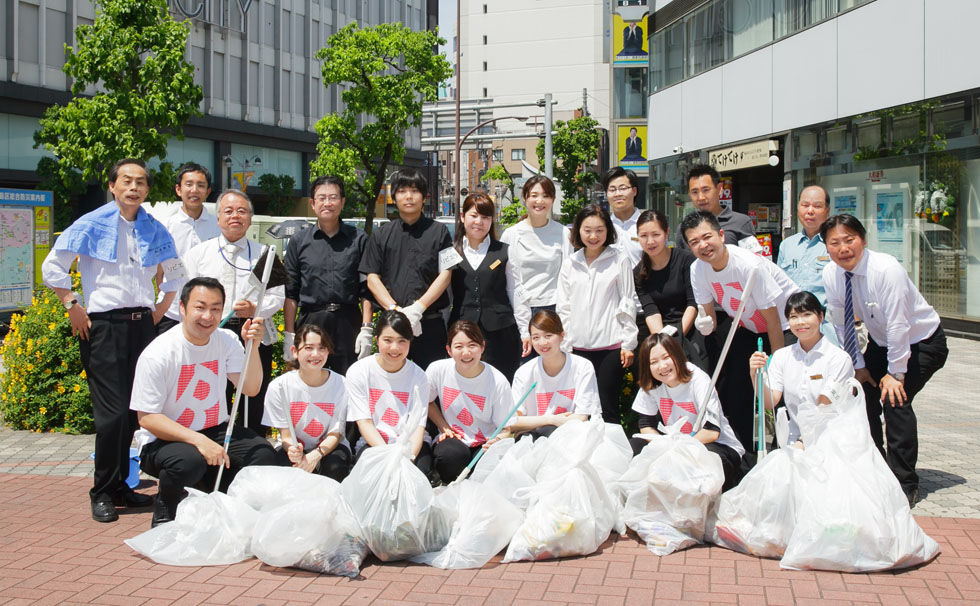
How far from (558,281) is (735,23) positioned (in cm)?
1510

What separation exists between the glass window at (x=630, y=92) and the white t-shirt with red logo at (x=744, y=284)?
29114mm

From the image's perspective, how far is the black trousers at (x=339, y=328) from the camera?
579 cm

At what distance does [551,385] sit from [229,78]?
34.1 metres

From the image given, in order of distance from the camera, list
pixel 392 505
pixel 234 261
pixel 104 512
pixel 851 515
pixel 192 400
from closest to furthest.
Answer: pixel 851 515, pixel 392 505, pixel 192 400, pixel 104 512, pixel 234 261

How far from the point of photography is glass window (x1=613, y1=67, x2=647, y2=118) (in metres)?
33.5

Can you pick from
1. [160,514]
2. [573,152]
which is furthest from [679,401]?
[573,152]

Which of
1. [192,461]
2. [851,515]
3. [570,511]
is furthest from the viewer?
[192,461]

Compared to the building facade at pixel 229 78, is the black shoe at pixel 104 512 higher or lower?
lower

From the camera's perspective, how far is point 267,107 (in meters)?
38.5

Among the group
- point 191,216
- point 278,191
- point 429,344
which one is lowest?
point 429,344

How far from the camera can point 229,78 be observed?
118 ft

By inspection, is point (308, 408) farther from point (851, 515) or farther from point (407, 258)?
point (851, 515)

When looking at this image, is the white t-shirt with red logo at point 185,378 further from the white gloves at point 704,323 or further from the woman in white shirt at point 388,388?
the white gloves at point 704,323

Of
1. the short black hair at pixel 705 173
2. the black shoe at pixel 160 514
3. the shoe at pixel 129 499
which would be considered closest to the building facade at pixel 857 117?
the short black hair at pixel 705 173
